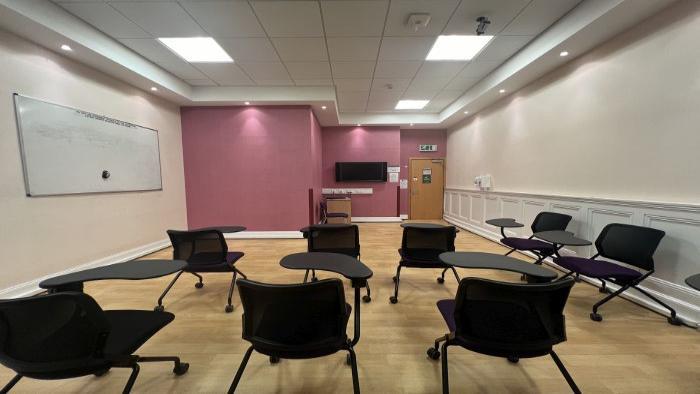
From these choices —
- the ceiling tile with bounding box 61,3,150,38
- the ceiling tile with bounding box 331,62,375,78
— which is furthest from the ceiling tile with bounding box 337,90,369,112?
the ceiling tile with bounding box 61,3,150,38

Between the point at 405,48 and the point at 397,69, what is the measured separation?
0.65 meters

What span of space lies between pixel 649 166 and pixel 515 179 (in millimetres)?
1990

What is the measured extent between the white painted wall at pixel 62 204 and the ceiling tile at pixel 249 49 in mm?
1930

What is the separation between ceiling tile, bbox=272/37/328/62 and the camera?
3188 mm

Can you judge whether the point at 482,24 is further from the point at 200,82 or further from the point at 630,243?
the point at 200,82

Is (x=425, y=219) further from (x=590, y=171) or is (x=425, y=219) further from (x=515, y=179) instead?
(x=590, y=171)

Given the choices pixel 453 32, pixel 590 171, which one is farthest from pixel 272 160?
pixel 590 171

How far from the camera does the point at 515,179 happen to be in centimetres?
450

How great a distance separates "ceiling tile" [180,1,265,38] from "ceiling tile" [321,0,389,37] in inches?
32.6

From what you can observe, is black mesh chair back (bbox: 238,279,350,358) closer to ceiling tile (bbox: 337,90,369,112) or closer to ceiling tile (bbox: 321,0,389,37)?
ceiling tile (bbox: 321,0,389,37)

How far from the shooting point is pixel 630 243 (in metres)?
2.44

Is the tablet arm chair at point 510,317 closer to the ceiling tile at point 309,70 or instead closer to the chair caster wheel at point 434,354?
the chair caster wheel at point 434,354

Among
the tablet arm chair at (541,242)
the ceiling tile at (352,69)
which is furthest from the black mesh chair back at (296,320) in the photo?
the ceiling tile at (352,69)

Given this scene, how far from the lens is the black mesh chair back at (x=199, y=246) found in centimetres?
242
